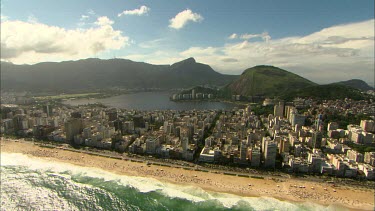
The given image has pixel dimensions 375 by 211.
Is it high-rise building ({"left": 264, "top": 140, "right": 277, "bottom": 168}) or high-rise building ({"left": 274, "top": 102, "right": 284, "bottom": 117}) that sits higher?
high-rise building ({"left": 274, "top": 102, "right": 284, "bottom": 117})

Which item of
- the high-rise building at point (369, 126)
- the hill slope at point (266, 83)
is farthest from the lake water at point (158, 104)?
the high-rise building at point (369, 126)

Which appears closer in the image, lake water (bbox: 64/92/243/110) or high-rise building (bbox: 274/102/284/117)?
high-rise building (bbox: 274/102/284/117)

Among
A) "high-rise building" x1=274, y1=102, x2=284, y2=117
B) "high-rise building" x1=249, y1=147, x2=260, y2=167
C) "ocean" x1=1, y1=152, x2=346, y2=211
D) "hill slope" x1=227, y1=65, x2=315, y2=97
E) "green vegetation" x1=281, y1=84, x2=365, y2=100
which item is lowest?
"ocean" x1=1, y1=152, x2=346, y2=211

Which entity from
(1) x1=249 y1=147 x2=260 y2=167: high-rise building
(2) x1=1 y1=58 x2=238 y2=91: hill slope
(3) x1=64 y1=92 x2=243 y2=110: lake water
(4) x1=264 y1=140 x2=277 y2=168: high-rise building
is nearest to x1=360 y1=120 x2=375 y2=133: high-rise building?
(4) x1=264 y1=140 x2=277 y2=168: high-rise building

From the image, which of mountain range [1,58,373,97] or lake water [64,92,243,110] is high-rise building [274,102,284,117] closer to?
lake water [64,92,243,110]

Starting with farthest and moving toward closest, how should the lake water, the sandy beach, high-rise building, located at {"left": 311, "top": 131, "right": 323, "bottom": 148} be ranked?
the lake water
high-rise building, located at {"left": 311, "top": 131, "right": 323, "bottom": 148}
the sandy beach

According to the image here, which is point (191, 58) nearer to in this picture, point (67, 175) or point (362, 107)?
point (362, 107)

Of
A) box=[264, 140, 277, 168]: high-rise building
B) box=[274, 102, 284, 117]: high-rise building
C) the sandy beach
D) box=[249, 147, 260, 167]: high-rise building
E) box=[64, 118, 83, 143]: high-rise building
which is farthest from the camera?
box=[274, 102, 284, 117]: high-rise building

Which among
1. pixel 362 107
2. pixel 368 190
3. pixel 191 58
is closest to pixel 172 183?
pixel 368 190
